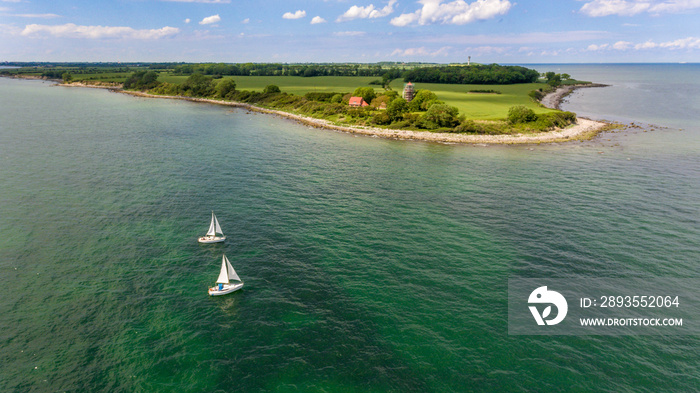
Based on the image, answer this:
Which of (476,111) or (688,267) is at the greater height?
(476,111)

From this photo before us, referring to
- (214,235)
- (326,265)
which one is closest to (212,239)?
(214,235)

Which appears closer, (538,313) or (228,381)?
(228,381)

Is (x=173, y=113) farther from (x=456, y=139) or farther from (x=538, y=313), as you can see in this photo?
(x=538, y=313)

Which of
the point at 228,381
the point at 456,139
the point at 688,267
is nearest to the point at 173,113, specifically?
the point at 456,139

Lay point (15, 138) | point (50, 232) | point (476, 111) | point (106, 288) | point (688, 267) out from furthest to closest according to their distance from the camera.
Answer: point (476, 111) < point (15, 138) < point (50, 232) < point (688, 267) < point (106, 288)

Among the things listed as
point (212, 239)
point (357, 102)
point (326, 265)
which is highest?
point (357, 102)

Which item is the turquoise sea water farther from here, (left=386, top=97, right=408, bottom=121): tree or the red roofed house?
the red roofed house

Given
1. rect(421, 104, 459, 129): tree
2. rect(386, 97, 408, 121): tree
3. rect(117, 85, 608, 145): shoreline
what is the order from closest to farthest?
rect(117, 85, 608, 145): shoreline < rect(421, 104, 459, 129): tree < rect(386, 97, 408, 121): tree

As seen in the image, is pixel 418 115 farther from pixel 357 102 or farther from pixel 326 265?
Answer: pixel 326 265

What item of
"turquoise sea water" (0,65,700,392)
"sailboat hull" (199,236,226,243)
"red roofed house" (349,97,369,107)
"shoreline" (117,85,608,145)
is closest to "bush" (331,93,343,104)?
"red roofed house" (349,97,369,107)
